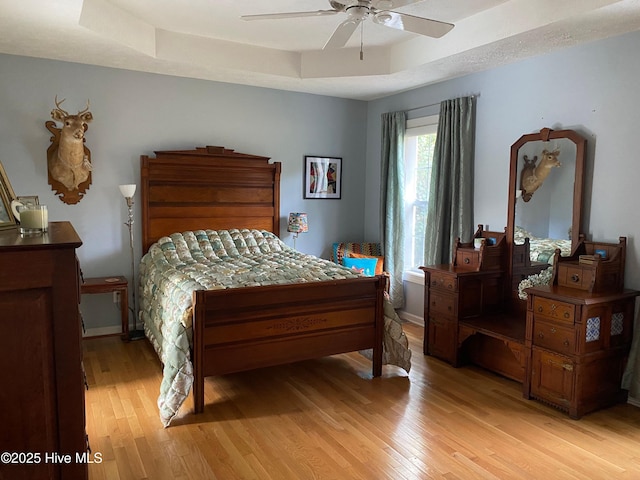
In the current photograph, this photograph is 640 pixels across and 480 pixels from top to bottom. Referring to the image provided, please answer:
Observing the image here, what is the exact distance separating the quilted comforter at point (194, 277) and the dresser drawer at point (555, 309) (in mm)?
998

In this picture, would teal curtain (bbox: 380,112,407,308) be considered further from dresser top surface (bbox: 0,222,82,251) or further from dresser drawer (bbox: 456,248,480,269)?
dresser top surface (bbox: 0,222,82,251)

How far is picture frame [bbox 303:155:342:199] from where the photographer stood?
18.4 ft

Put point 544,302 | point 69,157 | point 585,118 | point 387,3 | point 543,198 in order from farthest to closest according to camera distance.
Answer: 1. point 69,157
2. point 543,198
3. point 585,118
4. point 544,302
5. point 387,3

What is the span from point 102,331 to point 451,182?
3576 mm

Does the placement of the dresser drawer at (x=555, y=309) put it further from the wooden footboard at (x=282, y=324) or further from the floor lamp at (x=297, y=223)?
the floor lamp at (x=297, y=223)

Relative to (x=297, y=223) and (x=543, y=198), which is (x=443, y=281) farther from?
(x=297, y=223)

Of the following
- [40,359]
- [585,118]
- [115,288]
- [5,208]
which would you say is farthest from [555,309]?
[115,288]

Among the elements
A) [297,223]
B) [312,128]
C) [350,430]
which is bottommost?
[350,430]

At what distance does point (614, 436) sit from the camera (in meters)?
2.90

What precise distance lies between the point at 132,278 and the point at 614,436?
4043mm

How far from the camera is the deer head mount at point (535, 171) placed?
12.3 feet

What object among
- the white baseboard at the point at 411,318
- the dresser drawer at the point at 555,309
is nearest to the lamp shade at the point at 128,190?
the white baseboard at the point at 411,318

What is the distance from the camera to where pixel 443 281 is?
4.05 meters

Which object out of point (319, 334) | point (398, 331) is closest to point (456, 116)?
point (398, 331)
